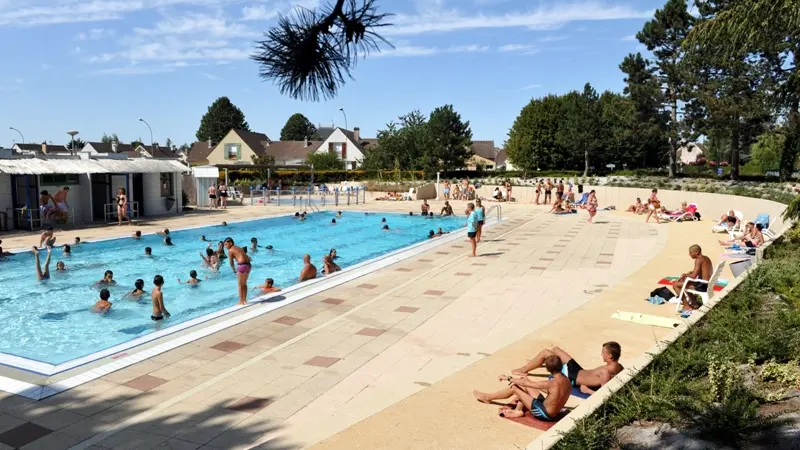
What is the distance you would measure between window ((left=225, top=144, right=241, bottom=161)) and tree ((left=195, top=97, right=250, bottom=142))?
3547cm

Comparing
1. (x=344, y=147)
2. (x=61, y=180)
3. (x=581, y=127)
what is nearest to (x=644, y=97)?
(x=581, y=127)

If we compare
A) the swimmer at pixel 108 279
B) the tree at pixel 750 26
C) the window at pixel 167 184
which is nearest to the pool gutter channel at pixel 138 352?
the swimmer at pixel 108 279

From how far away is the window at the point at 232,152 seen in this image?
228ft

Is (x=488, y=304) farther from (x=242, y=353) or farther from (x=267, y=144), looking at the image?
(x=267, y=144)

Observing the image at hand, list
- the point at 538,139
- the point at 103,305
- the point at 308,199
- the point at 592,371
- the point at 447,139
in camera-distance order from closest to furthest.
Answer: the point at 592,371 < the point at 103,305 < the point at 308,199 < the point at 447,139 < the point at 538,139

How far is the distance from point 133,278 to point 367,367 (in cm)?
1061

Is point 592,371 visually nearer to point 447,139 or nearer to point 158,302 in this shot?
point 158,302

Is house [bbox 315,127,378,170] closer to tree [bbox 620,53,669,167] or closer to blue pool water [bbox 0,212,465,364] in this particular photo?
tree [bbox 620,53,669,167]

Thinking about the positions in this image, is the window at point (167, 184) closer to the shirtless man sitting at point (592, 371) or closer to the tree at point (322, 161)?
the shirtless man sitting at point (592, 371)

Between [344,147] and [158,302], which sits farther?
[344,147]

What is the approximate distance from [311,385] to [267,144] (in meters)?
71.6

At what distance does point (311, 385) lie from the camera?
19.9ft

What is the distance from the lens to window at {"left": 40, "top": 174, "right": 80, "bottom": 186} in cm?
2000

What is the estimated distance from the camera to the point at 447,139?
50.0 meters
